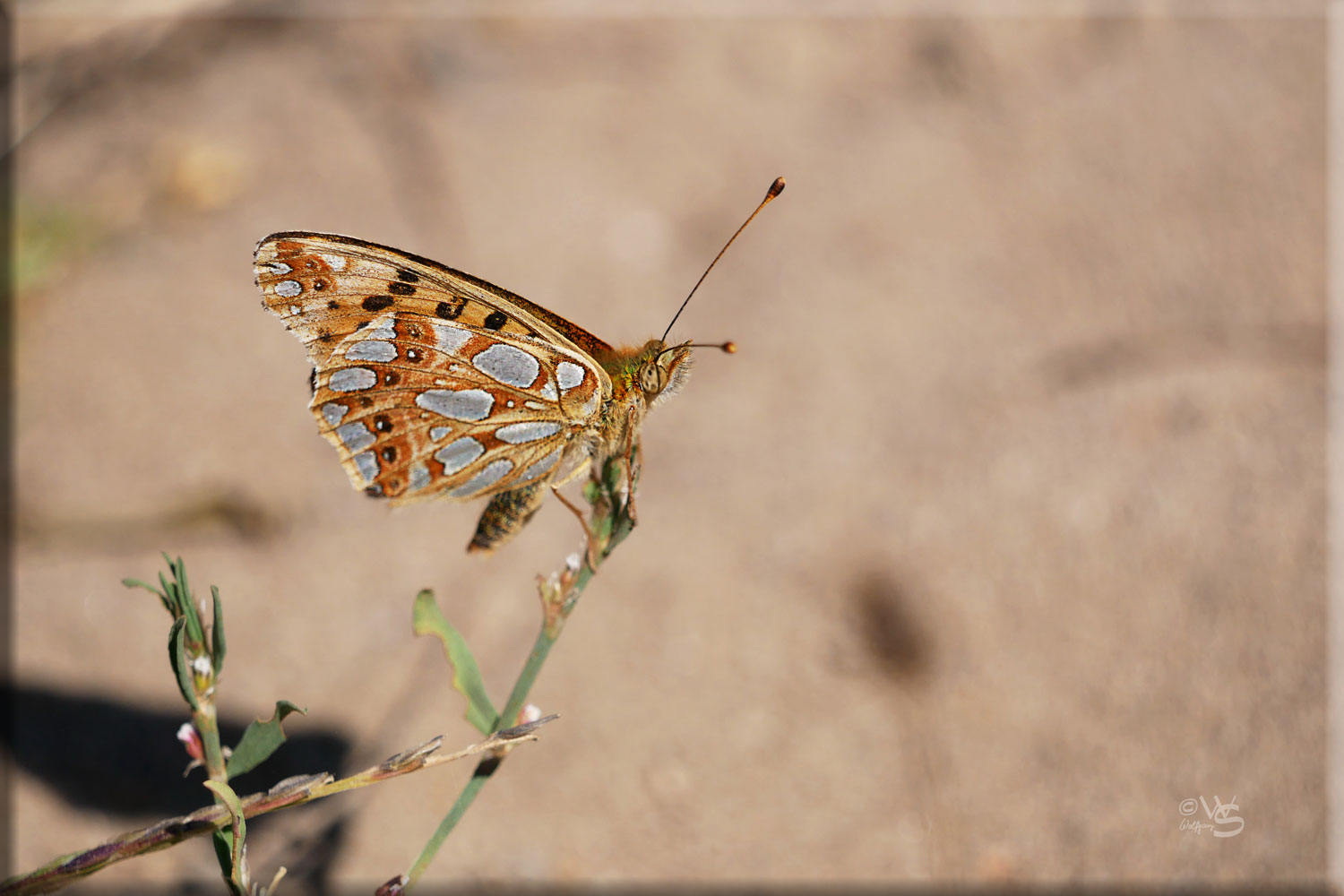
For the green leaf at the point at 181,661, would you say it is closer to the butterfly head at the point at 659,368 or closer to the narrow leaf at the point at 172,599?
the narrow leaf at the point at 172,599

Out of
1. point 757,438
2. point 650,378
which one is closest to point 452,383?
point 650,378

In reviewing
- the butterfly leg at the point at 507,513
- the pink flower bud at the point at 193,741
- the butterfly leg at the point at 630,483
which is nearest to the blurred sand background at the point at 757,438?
the butterfly leg at the point at 507,513

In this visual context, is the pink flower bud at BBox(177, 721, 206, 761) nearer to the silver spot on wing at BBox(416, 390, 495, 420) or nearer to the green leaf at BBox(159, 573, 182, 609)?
the green leaf at BBox(159, 573, 182, 609)

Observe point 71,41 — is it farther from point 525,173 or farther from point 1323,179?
point 1323,179

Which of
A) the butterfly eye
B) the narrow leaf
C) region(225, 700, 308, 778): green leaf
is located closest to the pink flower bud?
region(225, 700, 308, 778): green leaf

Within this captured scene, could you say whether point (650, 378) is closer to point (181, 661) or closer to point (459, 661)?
point (459, 661)

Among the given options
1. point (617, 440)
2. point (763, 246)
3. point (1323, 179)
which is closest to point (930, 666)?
point (617, 440)
